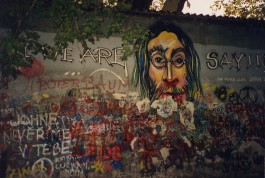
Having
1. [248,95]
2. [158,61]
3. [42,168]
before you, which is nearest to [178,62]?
[158,61]

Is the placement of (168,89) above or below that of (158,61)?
below

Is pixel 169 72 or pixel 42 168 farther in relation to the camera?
pixel 169 72

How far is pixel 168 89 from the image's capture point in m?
8.28

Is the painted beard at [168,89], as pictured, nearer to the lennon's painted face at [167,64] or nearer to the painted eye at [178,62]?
the lennon's painted face at [167,64]

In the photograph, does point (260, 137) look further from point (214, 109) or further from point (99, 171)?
point (99, 171)

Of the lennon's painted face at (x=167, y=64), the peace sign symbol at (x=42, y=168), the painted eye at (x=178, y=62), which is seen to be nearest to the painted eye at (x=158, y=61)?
the lennon's painted face at (x=167, y=64)

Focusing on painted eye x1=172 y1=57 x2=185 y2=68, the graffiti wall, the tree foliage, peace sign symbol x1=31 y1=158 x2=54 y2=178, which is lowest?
peace sign symbol x1=31 y1=158 x2=54 y2=178

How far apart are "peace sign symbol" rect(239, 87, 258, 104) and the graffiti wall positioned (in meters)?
0.03

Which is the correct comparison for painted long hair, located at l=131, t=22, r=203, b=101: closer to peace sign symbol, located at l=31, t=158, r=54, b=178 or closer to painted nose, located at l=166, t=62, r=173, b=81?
painted nose, located at l=166, t=62, r=173, b=81

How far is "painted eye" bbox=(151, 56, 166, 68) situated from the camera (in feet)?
27.1

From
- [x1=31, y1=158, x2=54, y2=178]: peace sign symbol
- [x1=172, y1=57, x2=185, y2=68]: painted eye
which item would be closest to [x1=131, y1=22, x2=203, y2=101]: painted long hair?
[x1=172, y1=57, x2=185, y2=68]: painted eye

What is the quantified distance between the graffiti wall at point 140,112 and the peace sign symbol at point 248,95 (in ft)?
0.09

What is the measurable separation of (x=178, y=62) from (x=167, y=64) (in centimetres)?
31

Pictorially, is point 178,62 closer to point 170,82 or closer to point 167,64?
point 167,64
